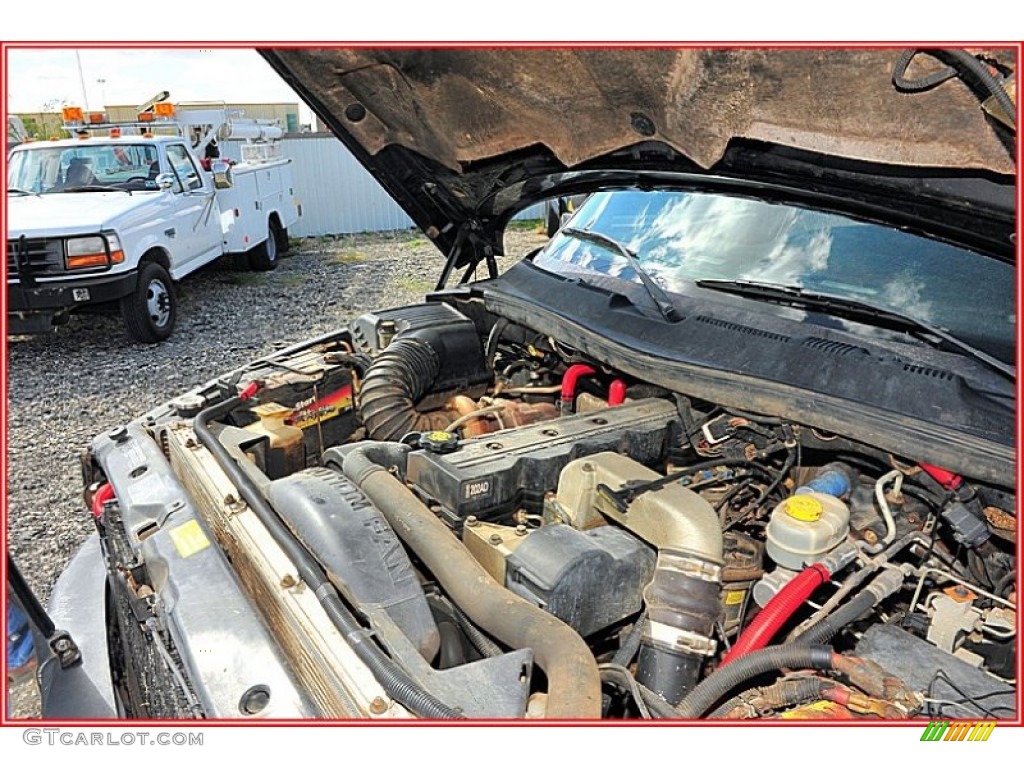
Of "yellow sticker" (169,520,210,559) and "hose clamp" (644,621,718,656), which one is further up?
"yellow sticker" (169,520,210,559)

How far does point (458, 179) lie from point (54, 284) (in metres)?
4.58

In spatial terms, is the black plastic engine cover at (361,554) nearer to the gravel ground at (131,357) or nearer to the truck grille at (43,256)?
the gravel ground at (131,357)

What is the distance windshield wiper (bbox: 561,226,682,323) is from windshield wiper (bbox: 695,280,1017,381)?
125 mm

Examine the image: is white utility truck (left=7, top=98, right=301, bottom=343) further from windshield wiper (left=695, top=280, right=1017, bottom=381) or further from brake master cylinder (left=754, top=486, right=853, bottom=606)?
brake master cylinder (left=754, top=486, right=853, bottom=606)

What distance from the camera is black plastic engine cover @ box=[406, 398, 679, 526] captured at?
6.00 feet

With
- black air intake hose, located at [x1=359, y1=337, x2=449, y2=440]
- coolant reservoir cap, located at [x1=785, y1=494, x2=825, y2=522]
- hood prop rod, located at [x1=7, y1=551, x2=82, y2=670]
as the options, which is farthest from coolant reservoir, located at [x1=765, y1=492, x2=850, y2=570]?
hood prop rod, located at [x1=7, y1=551, x2=82, y2=670]

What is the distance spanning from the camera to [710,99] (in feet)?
5.47

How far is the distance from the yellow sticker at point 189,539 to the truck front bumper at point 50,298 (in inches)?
198

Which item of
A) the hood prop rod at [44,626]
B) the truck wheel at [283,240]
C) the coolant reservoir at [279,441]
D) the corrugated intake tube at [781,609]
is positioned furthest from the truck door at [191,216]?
the corrugated intake tube at [781,609]

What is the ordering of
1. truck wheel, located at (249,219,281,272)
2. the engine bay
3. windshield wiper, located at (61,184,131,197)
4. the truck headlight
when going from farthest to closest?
truck wheel, located at (249,219,281,272)
windshield wiper, located at (61,184,131,197)
the truck headlight
the engine bay

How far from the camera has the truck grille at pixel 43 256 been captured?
5887 millimetres

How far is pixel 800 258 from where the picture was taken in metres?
2.08

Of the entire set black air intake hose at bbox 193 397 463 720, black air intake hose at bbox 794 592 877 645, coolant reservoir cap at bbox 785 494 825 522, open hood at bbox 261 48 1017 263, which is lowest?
black air intake hose at bbox 794 592 877 645

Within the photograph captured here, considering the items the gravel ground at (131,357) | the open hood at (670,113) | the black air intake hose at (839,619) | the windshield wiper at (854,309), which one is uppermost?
the open hood at (670,113)
